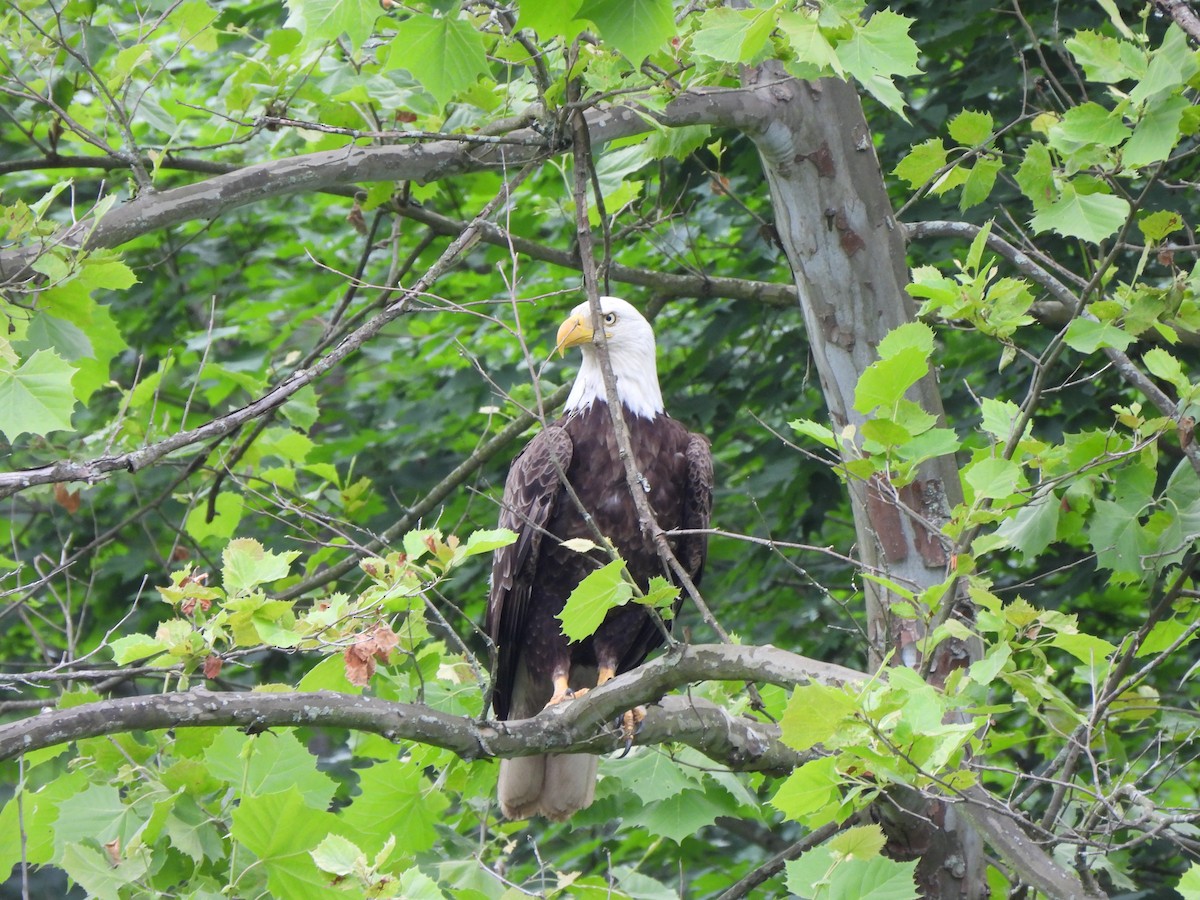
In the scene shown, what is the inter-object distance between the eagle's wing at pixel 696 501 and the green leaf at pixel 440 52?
6.47 feet

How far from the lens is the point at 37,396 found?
2439 millimetres

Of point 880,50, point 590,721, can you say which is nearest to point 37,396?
point 590,721

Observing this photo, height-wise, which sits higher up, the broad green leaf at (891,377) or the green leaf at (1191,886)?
the broad green leaf at (891,377)

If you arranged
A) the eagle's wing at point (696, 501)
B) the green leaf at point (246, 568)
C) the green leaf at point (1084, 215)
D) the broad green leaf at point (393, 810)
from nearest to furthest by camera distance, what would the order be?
1. the green leaf at point (246, 568)
2. the green leaf at point (1084, 215)
3. the broad green leaf at point (393, 810)
4. the eagle's wing at point (696, 501)

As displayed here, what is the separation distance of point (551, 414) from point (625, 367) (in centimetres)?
44

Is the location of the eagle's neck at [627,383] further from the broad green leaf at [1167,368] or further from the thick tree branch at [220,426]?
the broad green leaf at [1167,368]

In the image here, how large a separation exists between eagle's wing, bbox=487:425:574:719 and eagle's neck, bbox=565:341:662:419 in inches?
8.1

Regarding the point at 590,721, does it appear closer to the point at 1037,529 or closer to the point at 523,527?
the point at 1037,529

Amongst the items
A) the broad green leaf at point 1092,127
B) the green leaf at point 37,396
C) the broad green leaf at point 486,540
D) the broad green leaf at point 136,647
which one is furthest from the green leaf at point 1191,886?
the green leaf at point 37,396

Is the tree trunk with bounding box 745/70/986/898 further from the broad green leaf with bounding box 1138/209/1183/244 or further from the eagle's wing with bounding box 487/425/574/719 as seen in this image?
the eagle's wing with bounding box 487/425/574/719

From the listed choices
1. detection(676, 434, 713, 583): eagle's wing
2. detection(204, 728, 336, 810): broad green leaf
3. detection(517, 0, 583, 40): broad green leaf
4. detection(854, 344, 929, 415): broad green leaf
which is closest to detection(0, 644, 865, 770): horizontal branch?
detection(204, 728, 336, 810): broad green leaf

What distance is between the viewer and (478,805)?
155 inches

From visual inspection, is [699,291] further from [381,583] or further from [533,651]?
[381,583]

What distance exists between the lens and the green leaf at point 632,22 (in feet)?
6.38
